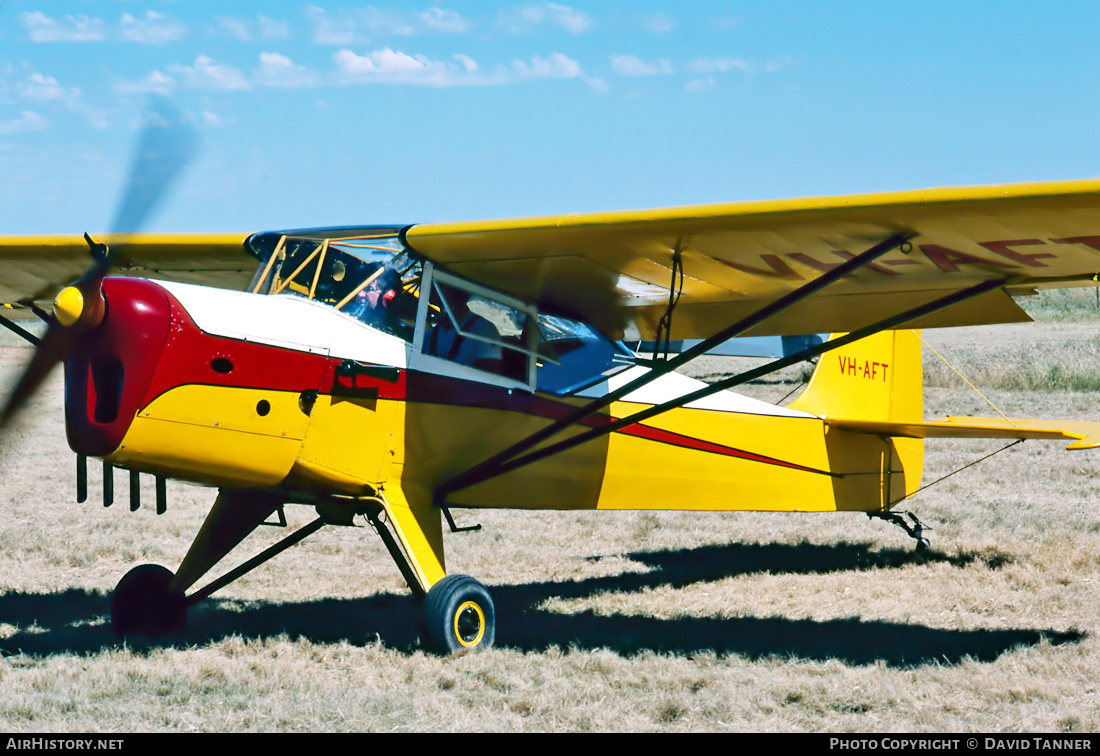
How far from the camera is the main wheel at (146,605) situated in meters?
5.82

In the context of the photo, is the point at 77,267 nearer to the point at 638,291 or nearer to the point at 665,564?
the point at 638,291

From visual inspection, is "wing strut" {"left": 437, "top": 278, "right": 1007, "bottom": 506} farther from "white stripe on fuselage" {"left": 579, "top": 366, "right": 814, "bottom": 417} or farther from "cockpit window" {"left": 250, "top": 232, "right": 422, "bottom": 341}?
"cockpit window" {"left": 250, "top": 232, "right": 422, "bottom": 341}

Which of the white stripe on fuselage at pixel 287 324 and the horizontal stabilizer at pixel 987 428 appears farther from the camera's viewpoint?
the horizontal stabilizer at pixel 987 428

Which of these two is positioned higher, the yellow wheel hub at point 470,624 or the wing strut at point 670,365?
the wing strut at point 670,365

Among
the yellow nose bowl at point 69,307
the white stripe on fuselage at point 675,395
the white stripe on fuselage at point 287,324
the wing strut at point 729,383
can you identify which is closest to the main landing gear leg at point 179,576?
the white stripe on fuselage at point 287,324

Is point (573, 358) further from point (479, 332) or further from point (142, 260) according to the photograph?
point (142, 260)

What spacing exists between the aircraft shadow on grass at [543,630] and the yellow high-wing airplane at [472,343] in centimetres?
42

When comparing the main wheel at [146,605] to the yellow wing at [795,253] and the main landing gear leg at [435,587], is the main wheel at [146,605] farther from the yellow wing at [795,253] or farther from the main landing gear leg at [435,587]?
the yellow wing at [795,253]

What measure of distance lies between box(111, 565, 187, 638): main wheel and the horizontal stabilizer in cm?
551

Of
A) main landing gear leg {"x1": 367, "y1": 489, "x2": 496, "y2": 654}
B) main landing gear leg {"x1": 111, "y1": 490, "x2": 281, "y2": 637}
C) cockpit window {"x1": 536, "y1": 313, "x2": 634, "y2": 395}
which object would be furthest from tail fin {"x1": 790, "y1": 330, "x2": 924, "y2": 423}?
main landing gear leg {"x1": 111, "y1": 490, "x2": 281, "y2": 637}

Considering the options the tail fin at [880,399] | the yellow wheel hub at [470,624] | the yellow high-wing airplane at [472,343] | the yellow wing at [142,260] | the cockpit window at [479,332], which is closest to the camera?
the yellow high-wing airplane at [472,343]

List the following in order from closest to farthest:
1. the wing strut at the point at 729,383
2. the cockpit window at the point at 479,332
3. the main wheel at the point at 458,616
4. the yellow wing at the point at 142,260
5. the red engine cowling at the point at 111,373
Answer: the red engine cowling at the point at 111,373
the main wheel at the point at 458,616
the wing strut at the point at 729,383
the cockpit window at the point at 479,332
the yellow wing at the point at 142,260
